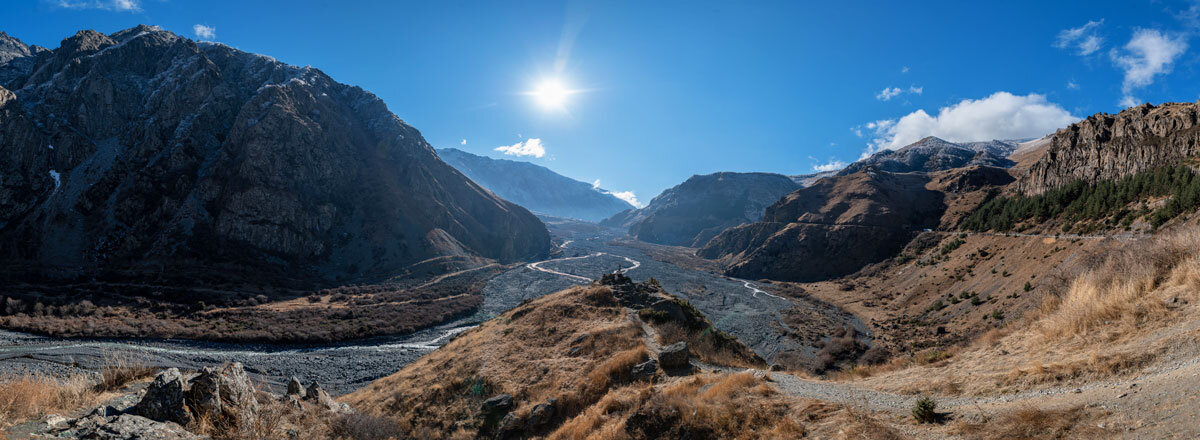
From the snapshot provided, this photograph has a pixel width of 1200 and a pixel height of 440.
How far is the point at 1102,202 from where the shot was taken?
43.4 meters

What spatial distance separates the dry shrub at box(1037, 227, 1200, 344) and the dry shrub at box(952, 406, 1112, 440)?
401cm

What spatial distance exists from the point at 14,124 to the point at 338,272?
60879 mm

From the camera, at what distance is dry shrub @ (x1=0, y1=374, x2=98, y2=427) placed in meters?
6.81

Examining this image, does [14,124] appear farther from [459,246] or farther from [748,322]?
[748,322]

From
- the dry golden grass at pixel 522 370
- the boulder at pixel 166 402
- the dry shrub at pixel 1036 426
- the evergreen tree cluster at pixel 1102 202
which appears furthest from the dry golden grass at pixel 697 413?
the evergreen tree cluster at pixel 1102 202

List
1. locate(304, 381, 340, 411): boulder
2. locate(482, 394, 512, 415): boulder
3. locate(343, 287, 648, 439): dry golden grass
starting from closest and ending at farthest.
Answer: locate(343, 287, 648, 439): dry golden grass, locate(482, 394, 512, 415): boulder, locate(304, 381, 340, 411): boulder

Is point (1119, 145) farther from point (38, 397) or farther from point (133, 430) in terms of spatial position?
point (38, 397)

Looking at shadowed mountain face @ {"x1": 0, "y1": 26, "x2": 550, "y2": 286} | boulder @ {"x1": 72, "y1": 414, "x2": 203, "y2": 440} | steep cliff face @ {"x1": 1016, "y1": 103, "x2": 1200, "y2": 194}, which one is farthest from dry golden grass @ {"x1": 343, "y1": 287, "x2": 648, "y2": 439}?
shadowed mountain face @ {"x1": 0, "y1": 26, "x2": 550, "y2": 286}

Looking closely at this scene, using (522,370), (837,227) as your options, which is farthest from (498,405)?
(837,227)

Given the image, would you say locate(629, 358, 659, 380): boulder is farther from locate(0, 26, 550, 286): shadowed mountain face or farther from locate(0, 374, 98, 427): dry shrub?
locate(0, 26, 550, 286): shadowed mountain face

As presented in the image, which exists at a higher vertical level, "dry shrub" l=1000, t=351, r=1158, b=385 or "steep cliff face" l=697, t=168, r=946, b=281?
"steep cliff face" l=697, t=168, r=946, b=281

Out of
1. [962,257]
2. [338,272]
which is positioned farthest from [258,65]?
[962,257]

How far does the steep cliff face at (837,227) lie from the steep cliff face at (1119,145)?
20142mm

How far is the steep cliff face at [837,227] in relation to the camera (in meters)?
77.4
